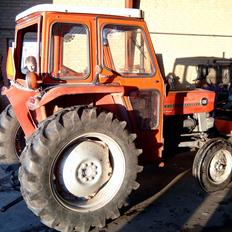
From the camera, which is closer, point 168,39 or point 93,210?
point 93,210

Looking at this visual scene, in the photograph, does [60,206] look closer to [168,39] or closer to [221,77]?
[221,77]

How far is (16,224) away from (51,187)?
0.73 metres

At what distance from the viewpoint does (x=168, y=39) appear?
1398 centimetres

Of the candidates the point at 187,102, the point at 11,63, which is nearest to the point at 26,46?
the point at 11,63

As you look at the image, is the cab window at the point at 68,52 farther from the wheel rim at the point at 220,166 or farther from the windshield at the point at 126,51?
the wheel rim at the point at 220,166

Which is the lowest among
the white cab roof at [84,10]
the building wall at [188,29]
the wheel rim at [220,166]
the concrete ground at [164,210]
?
the concrete ground at [164,210]

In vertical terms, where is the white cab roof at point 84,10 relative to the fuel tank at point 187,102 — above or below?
above

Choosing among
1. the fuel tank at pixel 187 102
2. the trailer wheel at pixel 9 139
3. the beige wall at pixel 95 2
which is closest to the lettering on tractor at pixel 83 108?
the fuel tank at pixel 187 102

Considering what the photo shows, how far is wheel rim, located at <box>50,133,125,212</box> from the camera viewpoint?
3942 mm

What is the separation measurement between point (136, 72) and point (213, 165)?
1.61m

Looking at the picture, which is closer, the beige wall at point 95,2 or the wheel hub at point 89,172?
the wheel hub at point 89,172

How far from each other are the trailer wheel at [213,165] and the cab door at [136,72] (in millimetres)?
639

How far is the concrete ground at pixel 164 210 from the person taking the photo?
162 inches

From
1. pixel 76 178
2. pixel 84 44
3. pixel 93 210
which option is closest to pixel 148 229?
pixel 93 210
